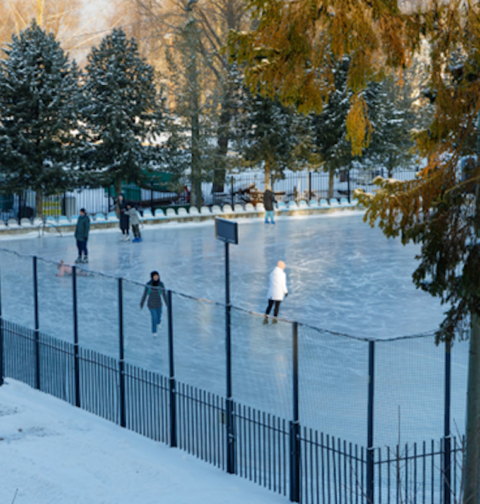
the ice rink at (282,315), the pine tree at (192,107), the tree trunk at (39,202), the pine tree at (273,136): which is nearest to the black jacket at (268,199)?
the ice rink at (282,315)

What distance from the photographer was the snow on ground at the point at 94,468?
9.22 meters

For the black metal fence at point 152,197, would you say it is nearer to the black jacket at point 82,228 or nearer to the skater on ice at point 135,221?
the skater on ice at point 135,221

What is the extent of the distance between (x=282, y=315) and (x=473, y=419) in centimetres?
956

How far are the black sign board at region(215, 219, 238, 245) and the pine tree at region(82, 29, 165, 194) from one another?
77.6ft

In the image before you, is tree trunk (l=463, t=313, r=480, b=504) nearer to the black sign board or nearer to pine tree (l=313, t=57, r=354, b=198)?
the black sign board

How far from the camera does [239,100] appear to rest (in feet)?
126

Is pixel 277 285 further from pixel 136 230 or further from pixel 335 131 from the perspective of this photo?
pixel 335 131

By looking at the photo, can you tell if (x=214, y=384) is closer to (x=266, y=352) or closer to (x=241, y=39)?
(x=266, y=352)

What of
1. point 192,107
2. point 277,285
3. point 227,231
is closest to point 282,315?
point 277,285

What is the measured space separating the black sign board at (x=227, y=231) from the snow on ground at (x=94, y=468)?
9.11ft

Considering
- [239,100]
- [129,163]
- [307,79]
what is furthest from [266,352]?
[239,100]

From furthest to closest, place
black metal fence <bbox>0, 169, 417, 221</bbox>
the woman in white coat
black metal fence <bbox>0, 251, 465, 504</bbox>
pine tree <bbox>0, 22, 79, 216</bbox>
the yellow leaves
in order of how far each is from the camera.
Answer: black metal fence <bbox>0, 169, 417, 221</bbox>
pine tree <bbox>0, 22, 79, 216</bbox>
the woman in white coat
black metal fence <bbox>0, 251, 465, 504</bbox>
the yellow leaves

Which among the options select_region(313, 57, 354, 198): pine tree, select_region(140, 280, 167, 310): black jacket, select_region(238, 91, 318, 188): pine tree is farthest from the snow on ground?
select_region(313, 57, 354, 198): pine tree

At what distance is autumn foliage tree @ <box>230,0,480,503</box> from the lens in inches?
295
